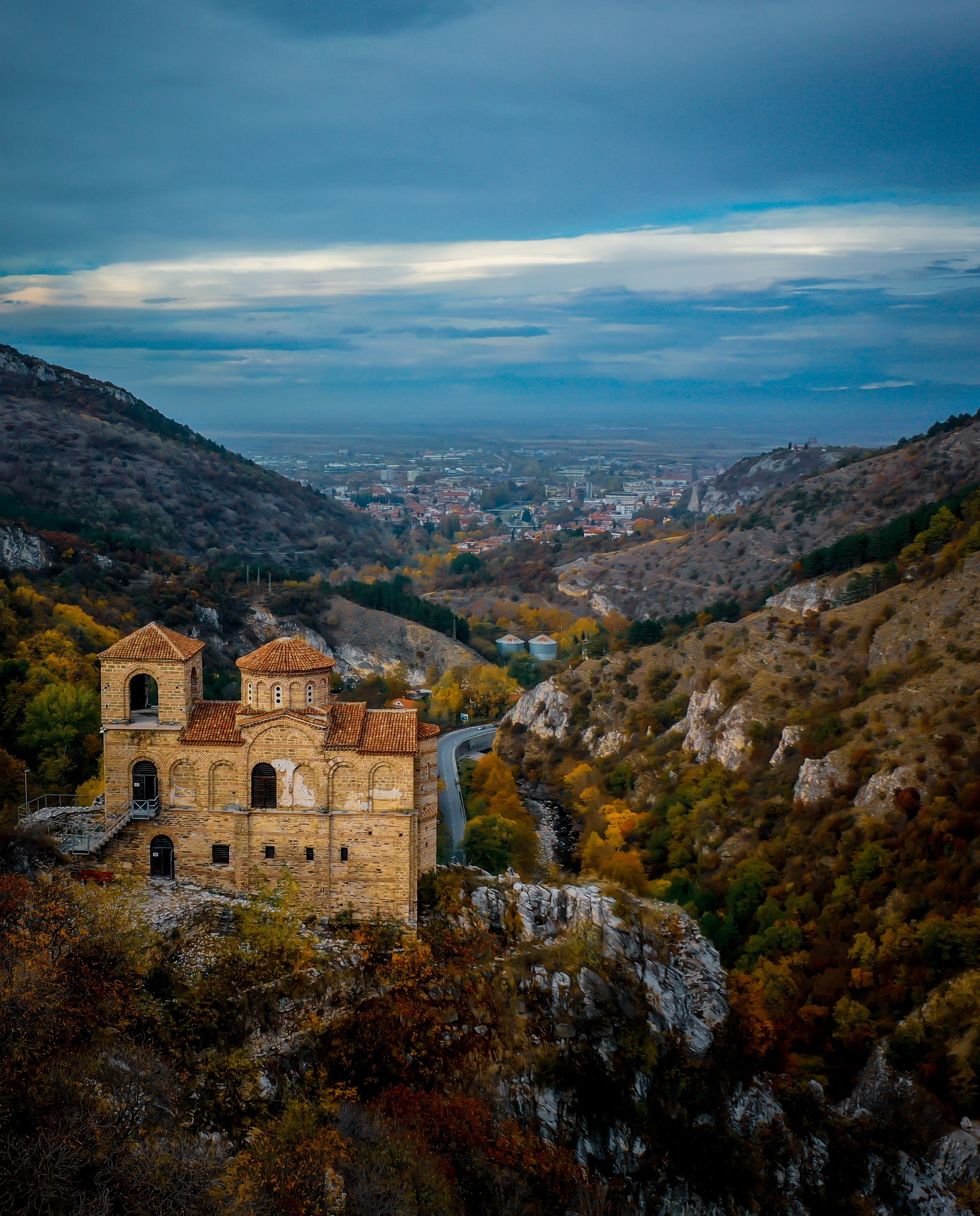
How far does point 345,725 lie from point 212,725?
13.1 feet

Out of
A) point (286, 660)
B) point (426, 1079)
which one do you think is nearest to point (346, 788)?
point (286, 660)

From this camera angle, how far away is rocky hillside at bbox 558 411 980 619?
335 ft

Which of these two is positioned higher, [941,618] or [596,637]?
[941,618]

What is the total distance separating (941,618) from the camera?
59.1 m

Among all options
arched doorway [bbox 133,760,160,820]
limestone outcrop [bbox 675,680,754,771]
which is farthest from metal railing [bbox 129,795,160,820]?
limestone outcrop [bbox 675,680,754,771]

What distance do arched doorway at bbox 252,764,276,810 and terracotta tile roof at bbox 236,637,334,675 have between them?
112 inches

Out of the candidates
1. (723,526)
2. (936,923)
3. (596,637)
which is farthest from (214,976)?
(723,526)

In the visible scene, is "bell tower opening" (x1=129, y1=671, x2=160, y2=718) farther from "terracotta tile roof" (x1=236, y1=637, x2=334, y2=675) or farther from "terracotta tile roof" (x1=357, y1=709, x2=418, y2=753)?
"terracotta tile roof" (x1=357, y1=709, x2=418, y2=753)

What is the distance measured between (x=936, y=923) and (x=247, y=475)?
457 feet

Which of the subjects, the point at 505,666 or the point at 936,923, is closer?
the point at 936,923

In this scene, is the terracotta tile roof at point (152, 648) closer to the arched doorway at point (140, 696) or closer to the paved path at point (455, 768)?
the arched doorway at point (140, 696)

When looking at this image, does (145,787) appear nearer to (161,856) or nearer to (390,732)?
(161,856)

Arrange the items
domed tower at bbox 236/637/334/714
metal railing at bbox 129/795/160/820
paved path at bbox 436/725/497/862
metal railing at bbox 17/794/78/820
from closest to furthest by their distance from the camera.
Answer: metal railing at bbox 129/795/160/820 → domed tower at bbox 236/637/334/714 → metal railing at bbox 17/794/78/820 → paved path at bbox 436/725/497/862

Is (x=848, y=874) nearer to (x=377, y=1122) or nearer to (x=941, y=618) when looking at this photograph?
(x=941, y=618)
